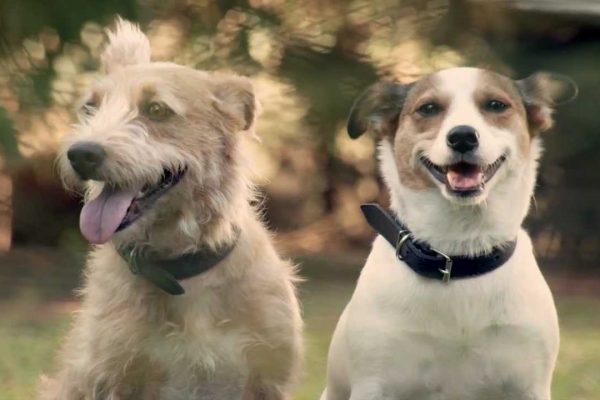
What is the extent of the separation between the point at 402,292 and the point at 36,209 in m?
5.94

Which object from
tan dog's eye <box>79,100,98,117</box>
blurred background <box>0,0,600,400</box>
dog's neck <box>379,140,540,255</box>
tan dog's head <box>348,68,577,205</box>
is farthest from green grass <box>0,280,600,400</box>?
tan dog's eye <box>79,100,98,117</box>

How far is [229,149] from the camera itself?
4.23m

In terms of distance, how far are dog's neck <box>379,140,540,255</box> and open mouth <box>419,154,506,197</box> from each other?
0.09 m

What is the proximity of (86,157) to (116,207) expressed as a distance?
0.65ft

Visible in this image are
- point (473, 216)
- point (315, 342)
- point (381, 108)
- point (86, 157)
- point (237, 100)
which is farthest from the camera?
point (315, 342)

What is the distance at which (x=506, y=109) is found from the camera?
4.10m

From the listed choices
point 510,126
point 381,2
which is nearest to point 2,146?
point 381,2

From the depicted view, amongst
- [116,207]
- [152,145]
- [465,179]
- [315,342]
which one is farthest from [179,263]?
[315,342]

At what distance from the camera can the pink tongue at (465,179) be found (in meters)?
3.98

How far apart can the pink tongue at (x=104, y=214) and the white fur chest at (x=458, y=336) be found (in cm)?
85

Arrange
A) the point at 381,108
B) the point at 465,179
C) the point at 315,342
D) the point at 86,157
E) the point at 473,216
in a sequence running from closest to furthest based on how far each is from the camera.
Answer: the point at 86,157
the point at 465,179
the point at 473,216
the point at 381,108
the point at 315,342

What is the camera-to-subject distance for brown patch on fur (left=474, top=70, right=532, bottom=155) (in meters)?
4.07

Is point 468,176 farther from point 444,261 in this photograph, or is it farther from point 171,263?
point 171,263

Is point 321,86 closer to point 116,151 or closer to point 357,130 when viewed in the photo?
point 357,130
